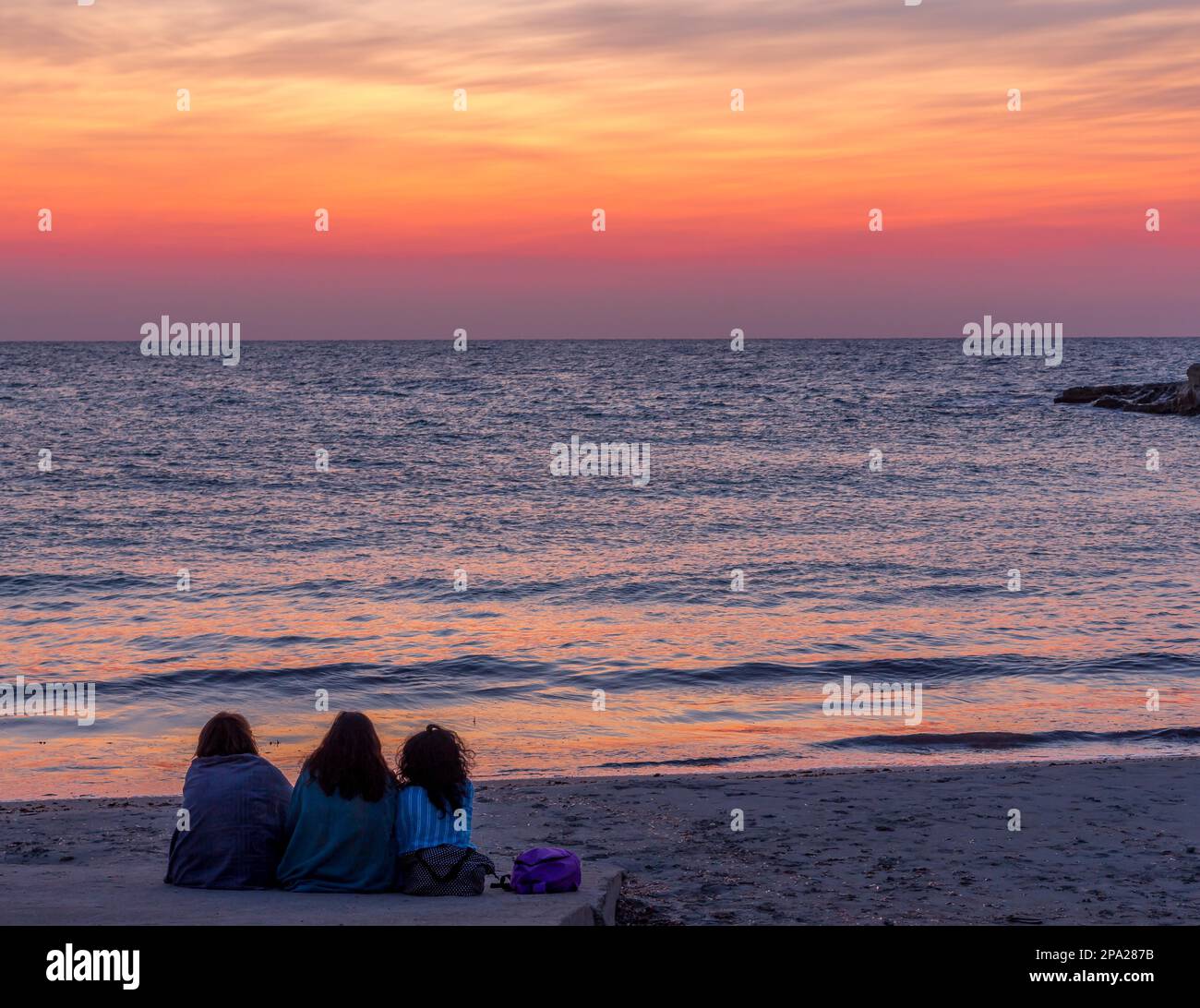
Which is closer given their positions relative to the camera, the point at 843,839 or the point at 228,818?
the point at 228,818

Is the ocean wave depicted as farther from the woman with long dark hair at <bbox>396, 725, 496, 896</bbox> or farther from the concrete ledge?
the woman with long dark hair at <bbox>396, 725, 496, 896</bbox>

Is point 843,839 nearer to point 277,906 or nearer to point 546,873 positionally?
point 546,873

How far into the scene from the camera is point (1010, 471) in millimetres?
38250

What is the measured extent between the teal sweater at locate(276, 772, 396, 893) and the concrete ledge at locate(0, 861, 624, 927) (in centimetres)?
11

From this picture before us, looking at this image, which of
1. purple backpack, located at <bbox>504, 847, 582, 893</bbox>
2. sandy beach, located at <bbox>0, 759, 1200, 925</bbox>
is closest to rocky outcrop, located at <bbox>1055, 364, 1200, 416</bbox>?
sandy beach, located at <bbox>0, 759, 1200, 925</bbox>

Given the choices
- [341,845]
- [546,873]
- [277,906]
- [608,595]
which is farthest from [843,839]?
[608,595]

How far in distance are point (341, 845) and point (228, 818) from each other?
0.60 metres

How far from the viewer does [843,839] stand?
8492mm

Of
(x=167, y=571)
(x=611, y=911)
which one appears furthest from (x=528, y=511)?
(x=611, y=911)

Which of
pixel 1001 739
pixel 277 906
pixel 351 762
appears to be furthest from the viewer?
pixel 1001 739

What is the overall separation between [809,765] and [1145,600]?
10.2 m

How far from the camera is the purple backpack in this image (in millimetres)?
6340
